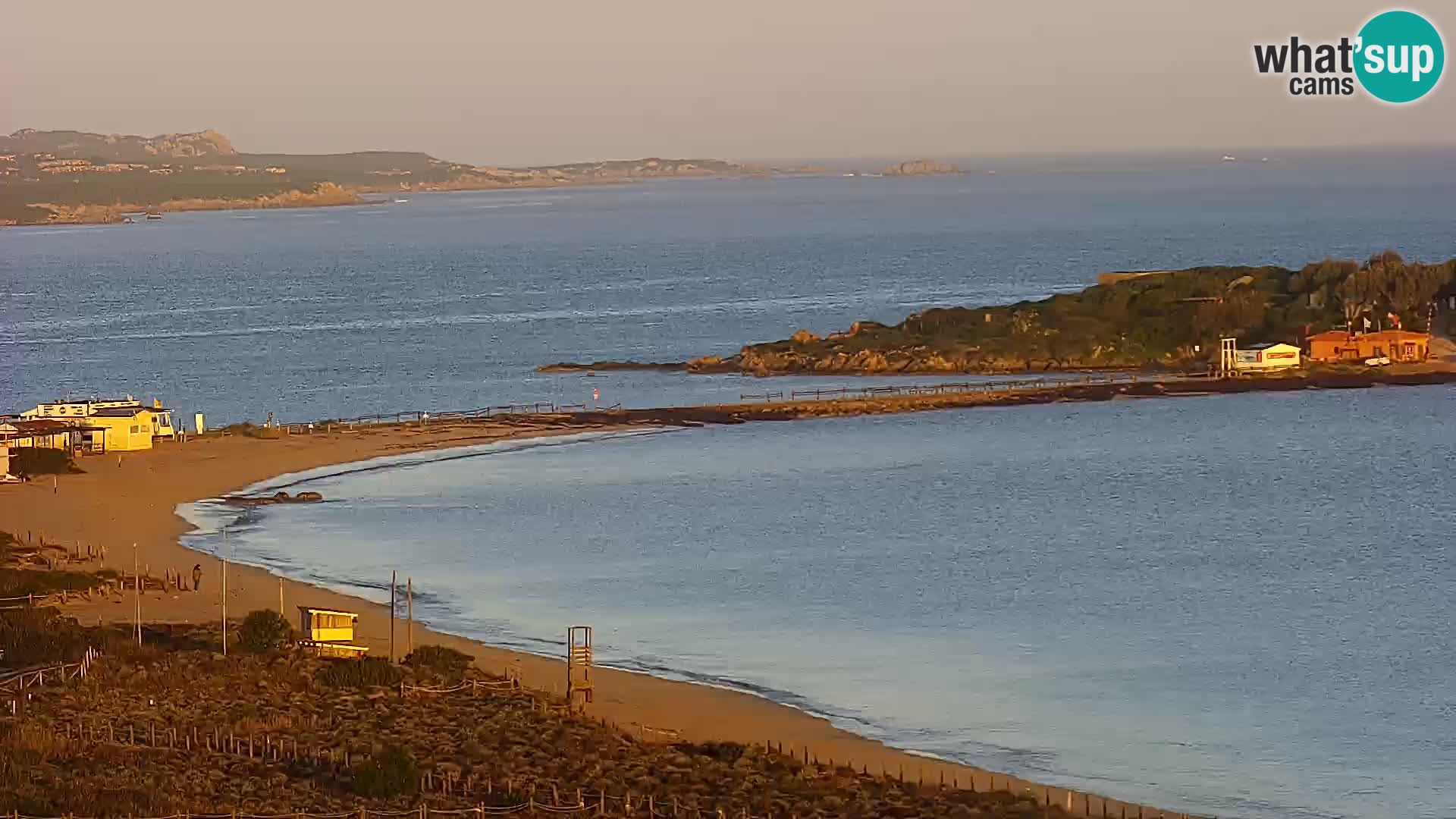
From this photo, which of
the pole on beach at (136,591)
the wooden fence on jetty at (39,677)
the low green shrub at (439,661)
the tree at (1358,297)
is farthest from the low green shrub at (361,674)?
the tree at (1358,297)

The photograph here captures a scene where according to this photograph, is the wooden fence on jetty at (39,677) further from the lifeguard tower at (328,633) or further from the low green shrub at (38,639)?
the lifeguard tower at (328,633)

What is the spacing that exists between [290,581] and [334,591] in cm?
120

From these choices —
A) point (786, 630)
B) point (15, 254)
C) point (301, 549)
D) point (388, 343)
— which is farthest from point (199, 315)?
point (15, 254)

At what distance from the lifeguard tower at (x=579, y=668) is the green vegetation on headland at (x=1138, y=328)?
4109 cm

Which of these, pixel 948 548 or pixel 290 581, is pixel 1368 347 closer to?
pixel 948 548

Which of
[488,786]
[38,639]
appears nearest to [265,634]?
[38,639]

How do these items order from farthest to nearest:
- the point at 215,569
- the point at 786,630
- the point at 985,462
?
the point at 985,462 → the point at 215,569 → the point at 786,630

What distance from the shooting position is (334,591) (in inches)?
1417

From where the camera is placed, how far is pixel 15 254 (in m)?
198

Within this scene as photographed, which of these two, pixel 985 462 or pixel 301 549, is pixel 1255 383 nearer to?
pixel 985 462

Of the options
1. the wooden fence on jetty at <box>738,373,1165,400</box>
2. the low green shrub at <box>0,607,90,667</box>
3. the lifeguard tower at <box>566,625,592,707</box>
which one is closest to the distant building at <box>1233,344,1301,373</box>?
the wooden fence on jetty at <box>738,373,1165,400</box>

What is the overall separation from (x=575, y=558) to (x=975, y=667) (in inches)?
467

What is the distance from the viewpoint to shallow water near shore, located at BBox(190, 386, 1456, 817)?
86.1 feet

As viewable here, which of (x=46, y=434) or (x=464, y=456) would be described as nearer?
(x=46, y=434)
